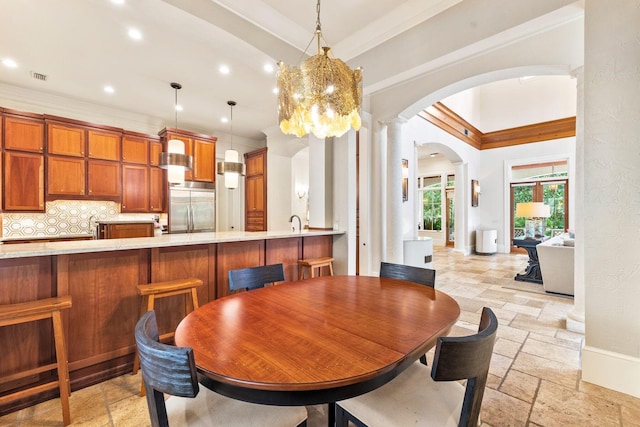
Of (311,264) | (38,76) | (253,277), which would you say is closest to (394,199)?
(311,264)

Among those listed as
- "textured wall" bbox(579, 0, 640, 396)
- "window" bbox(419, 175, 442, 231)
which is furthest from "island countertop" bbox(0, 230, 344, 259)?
"window" bbox(419, 175, 442, 231)

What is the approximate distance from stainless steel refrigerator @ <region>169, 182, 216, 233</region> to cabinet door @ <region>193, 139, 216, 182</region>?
6.5 inches

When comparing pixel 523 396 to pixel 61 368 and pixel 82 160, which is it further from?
pixel 82 160

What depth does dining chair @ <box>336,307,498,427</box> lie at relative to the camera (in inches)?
35.0

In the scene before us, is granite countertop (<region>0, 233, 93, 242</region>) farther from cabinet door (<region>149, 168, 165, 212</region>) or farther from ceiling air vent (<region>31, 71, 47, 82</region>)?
ceiling air vent (<region>31, 71, 47, 82</region>)

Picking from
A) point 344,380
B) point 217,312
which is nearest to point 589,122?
point 344,380

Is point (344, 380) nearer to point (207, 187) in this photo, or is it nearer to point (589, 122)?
point (589, 122)

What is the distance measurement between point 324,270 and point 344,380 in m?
2.92

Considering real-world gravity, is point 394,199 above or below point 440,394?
above

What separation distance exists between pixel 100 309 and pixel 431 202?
9.83 meters

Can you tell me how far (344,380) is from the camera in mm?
867

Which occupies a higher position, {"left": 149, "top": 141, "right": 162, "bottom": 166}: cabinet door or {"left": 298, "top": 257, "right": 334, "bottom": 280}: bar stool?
{"left": 149, "top": 141, "right": 162, "bottom": 166}: cabinet door

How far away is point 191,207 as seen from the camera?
5.66 m

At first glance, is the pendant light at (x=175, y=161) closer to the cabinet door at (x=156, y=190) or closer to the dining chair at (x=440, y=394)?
the cabinet door at (x=156, y=190)
